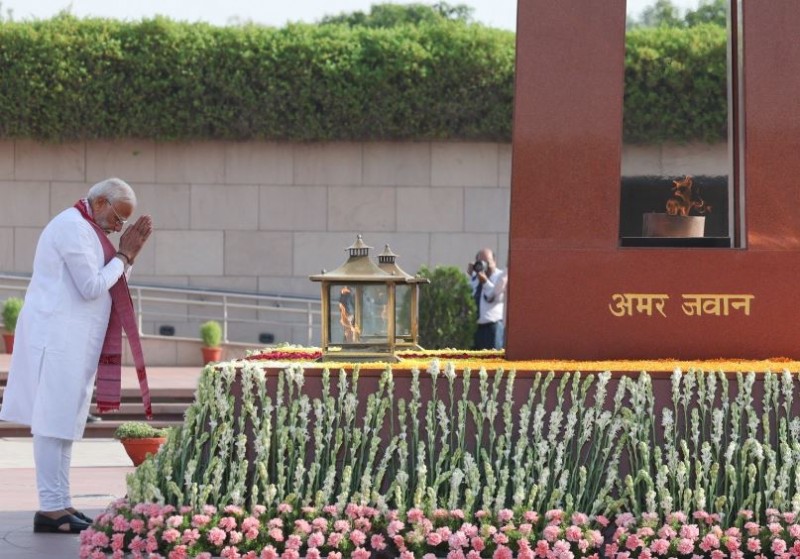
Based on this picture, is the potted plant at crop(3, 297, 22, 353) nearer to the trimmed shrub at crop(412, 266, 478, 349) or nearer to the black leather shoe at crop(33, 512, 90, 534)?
the trimmed shrub at crop(412, 266, 478, 349)

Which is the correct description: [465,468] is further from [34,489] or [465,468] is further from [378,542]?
[34,489]

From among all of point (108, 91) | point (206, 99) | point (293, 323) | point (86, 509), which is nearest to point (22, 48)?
point (108, 91)

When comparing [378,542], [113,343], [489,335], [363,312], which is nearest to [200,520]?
[378,542]

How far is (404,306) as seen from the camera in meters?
7.28

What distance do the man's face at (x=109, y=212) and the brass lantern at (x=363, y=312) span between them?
119 centimetres

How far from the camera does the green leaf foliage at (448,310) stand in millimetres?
16547

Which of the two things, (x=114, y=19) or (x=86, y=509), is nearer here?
(x=86, y=509)

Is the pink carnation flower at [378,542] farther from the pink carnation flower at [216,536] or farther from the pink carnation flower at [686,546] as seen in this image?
the pink carnation flower at [686,546]

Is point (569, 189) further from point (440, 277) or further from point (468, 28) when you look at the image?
point (468, 28)

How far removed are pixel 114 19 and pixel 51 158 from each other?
1919 mm

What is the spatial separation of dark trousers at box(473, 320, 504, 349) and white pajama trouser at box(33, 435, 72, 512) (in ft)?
26.9

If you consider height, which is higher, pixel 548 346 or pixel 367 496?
pixel 548 346

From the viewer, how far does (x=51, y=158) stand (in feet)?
62.2

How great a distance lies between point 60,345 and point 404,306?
1.60 metres
